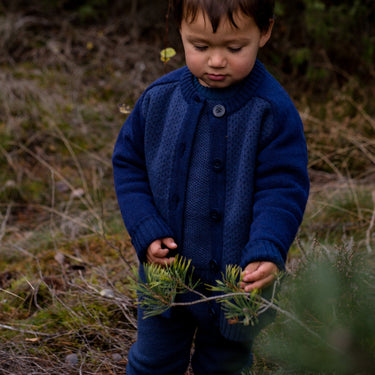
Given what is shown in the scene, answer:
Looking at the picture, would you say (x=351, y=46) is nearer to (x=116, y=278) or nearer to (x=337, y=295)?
(x=116, y=278)

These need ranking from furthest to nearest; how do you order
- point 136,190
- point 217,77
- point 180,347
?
point 180,347, point 136,190, point 217,77

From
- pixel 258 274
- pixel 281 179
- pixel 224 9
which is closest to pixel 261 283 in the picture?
pixel 258 274

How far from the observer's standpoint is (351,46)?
475 cm

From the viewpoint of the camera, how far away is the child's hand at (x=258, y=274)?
125cm

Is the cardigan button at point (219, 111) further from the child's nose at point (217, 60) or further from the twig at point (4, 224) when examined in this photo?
the twig at point (4, 224)

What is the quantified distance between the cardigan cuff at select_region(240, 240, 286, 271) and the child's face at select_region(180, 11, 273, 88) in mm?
471

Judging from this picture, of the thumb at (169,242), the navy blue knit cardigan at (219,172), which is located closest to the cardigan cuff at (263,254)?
the navy blue knit cardigan at (219,172)

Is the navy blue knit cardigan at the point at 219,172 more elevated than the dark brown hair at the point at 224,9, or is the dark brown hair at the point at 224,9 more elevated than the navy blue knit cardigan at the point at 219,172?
the dark brown hair at the point at 224,9

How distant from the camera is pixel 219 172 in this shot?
4.68ft

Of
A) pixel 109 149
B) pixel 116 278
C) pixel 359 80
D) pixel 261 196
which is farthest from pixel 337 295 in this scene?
pixel 359 80

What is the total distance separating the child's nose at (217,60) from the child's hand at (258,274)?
21.6 inches

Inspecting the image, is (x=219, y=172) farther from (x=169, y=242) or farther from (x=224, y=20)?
(x=224, y=20)

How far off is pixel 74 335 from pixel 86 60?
406 cm

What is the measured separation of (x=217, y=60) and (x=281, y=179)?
0.38 meters
